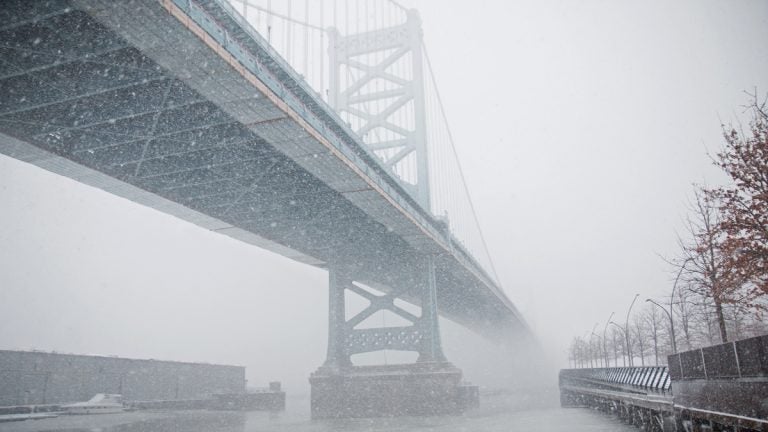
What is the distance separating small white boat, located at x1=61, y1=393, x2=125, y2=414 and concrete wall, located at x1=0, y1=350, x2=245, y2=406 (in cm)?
129

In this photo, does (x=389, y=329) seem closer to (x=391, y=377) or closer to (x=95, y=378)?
(x=391, y=377)

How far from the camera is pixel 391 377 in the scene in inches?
1033

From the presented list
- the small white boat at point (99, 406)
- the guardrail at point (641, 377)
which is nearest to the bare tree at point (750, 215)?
the guardrail at point (641, 377)

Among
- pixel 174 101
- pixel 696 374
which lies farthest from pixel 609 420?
pixel 174 101

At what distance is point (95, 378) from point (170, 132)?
63.3 ft

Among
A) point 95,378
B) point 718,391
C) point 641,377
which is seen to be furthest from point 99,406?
point 718,391

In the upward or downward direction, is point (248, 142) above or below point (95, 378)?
above

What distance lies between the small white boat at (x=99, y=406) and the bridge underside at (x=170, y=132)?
9384 mm

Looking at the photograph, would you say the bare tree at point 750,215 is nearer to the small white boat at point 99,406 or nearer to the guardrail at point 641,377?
the guardrail at point 641,377

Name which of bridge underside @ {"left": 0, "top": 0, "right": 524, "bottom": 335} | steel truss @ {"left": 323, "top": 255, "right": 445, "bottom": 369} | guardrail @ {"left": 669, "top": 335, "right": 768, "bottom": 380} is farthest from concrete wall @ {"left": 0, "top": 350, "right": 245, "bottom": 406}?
guardrail @ {"left": 669, "top": 335, "right": 768, "bottom": 380}

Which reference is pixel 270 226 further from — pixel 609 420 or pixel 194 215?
pixel 609 420

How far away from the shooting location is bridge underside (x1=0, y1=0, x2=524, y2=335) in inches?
441

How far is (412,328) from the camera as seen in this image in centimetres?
2909

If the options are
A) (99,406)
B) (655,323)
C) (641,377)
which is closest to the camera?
(641,377)
